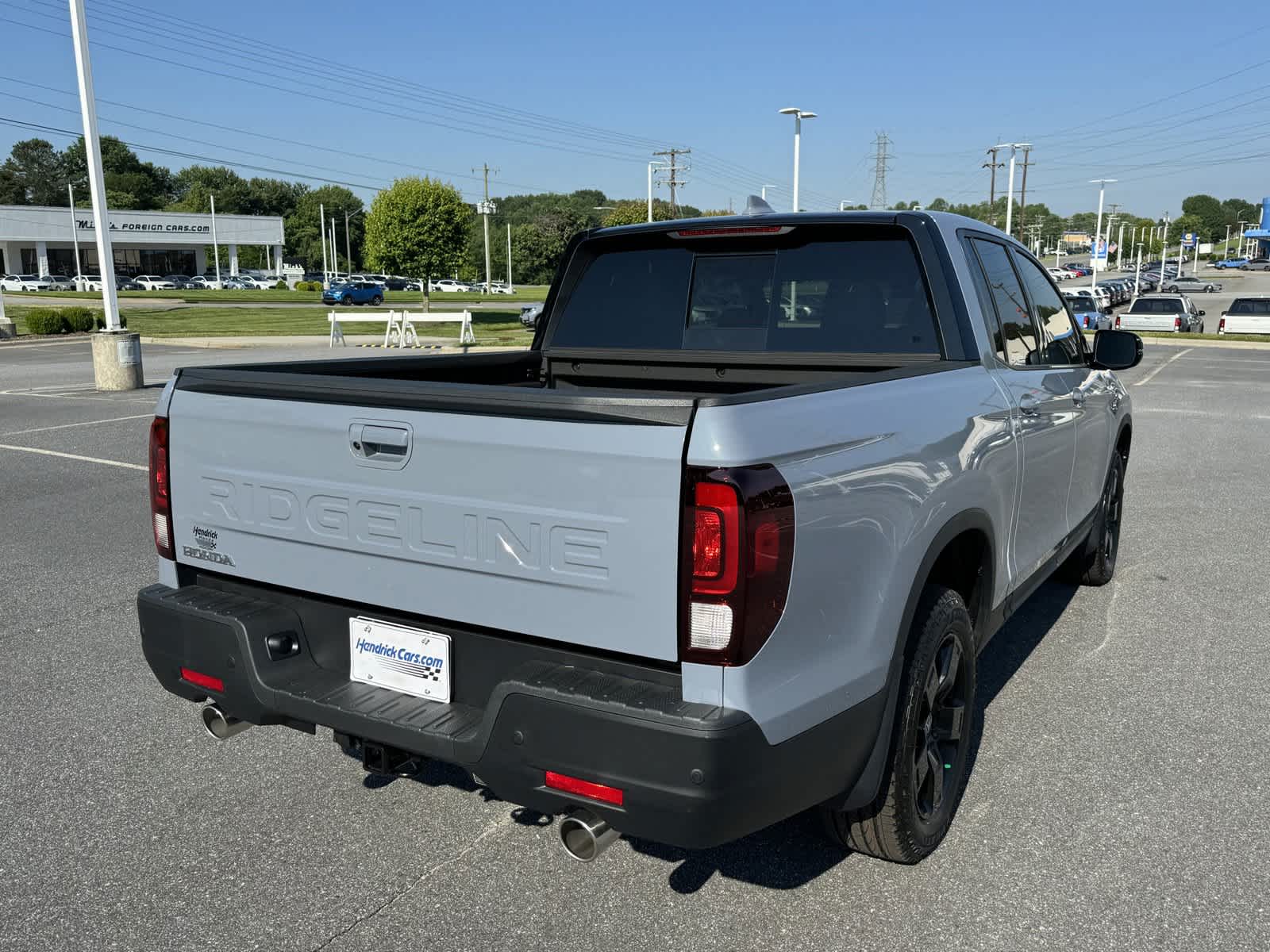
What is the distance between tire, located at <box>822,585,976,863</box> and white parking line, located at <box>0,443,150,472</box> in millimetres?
8315

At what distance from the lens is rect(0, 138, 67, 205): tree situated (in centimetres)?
13612

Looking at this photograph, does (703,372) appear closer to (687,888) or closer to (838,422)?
(838,422)

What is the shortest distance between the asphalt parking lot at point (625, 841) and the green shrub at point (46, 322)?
31.0 meters

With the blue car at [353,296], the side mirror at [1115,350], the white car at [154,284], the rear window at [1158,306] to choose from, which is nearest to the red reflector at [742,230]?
the side mirror at [1115,350]

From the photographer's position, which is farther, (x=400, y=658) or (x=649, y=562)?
(x=400, y=658)

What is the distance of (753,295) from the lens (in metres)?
3.99

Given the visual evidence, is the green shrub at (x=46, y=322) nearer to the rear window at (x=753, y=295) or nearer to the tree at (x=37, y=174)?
the rear window at (x=753, y=295)

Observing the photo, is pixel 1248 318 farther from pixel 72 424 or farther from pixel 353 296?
pixel 353 296

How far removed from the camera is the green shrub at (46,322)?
32031 mm

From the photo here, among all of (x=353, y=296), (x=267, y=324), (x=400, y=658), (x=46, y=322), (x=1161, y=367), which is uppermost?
(x=353, y=296)

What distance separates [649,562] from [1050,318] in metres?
3.23

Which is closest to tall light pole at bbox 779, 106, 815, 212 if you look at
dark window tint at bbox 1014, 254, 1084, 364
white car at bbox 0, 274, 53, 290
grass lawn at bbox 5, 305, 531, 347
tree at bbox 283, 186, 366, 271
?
grass lawn at bbox 5, 305, 531, 347

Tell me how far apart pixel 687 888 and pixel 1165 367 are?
907 inches

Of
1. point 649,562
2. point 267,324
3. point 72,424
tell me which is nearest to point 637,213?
point 267,324
